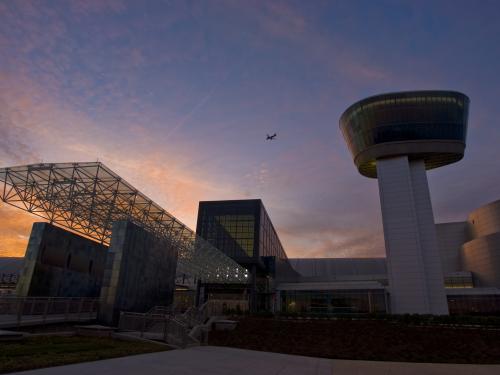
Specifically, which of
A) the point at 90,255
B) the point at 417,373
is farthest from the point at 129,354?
the point at 90,255

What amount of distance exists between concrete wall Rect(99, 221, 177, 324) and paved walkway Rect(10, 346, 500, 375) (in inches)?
380

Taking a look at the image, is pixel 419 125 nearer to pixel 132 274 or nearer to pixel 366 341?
pixel 366 341

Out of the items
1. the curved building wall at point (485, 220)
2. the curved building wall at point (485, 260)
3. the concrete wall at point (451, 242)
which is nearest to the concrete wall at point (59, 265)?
the curved building wall at point (485, 260)

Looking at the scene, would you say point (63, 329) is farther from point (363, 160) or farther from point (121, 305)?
point (363, 160)

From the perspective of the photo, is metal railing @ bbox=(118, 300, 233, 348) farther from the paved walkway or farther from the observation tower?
the observation tower

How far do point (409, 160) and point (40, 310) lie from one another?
184ft

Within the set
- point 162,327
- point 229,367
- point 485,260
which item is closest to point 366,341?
point 162,327

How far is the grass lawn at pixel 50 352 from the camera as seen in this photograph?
9555 mm

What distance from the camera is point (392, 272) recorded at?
49781 millimetres

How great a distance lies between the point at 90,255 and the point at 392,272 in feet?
139

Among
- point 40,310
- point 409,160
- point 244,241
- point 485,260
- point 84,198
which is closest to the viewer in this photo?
point 40,310

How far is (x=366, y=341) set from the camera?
22609mm

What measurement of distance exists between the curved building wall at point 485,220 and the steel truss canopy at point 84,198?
3156 inches

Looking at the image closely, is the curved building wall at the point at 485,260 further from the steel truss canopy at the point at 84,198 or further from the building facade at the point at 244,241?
the steel truss canopy at the point at 84,198
